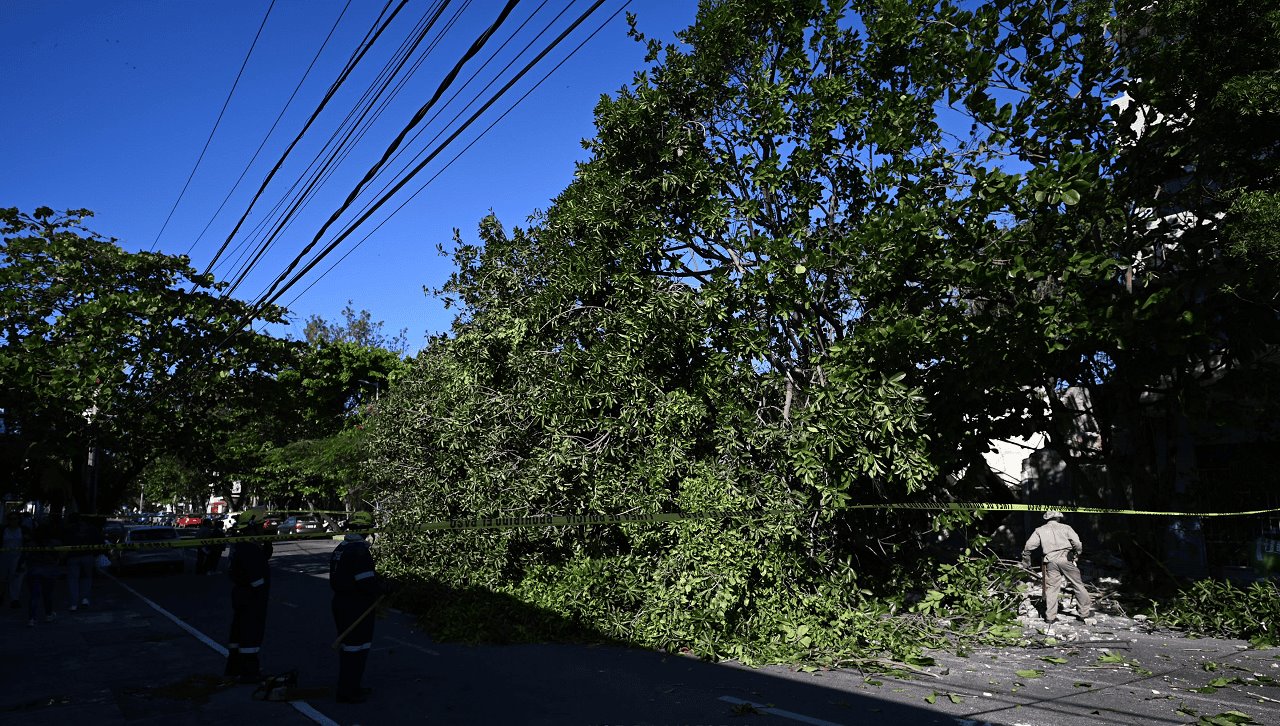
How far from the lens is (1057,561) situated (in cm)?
1041

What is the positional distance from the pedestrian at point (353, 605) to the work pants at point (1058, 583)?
25.4 ft

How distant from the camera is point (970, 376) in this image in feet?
33.0

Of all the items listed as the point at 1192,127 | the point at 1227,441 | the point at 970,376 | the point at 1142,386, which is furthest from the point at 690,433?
the point at 1227,441

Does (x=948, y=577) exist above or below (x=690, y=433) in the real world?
below

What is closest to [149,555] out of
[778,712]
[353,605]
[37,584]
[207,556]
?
[207,556]

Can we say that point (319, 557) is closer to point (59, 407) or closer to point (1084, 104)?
point (59, 407)

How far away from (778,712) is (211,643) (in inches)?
304

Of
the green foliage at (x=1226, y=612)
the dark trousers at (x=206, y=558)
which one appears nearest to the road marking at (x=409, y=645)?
the green foliage at (x=1226, y=612)

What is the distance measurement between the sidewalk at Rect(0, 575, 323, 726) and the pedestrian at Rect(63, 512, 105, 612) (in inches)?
43.8

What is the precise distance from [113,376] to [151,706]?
13928 millimetres

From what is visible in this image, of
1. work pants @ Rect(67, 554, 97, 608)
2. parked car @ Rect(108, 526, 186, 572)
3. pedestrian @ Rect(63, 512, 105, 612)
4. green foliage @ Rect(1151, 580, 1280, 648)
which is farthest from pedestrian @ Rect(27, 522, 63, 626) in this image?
green foliage @ Rect(1151, 580, 1280, 648)

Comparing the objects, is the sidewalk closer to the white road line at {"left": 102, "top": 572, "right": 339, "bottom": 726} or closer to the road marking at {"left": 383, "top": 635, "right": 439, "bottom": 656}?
the white road line at {"left": 102, "top": 572, "right": 339, "bottom": 726}

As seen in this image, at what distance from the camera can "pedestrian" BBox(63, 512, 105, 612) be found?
1373 centimetres

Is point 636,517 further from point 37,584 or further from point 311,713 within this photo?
point 37,584
